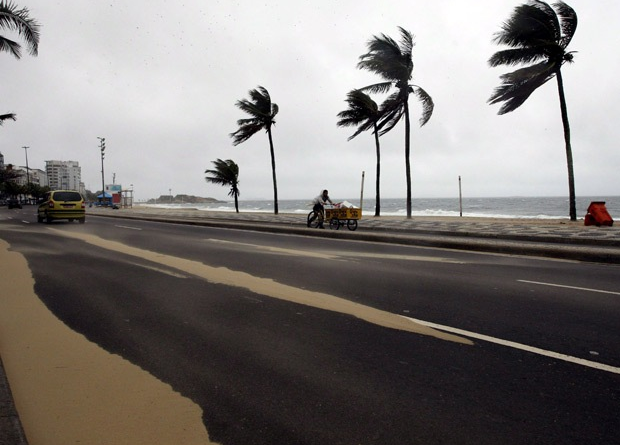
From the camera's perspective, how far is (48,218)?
23391mm

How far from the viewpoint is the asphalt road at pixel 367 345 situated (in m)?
2.79

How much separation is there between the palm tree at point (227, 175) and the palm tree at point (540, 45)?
28609 mm

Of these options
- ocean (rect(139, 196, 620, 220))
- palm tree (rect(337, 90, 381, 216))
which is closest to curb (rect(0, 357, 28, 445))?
ocean (rect(139, 196, 620, 220))

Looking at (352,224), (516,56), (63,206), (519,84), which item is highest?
(516,56)

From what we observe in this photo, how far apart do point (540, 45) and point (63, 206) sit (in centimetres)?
2471

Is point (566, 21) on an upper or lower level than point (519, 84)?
upper

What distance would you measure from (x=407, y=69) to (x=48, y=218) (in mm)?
21172

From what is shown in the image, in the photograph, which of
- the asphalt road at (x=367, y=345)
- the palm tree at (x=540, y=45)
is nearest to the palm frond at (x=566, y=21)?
the palm tree at (x=540, y=45)

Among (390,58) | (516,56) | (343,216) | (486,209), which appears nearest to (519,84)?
(516,56)

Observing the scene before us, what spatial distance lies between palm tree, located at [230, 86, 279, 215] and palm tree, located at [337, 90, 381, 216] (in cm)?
639

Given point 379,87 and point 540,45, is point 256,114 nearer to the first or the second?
point 379,87

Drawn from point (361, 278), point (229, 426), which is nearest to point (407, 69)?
point (361, 278)

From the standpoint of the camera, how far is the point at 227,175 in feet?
144

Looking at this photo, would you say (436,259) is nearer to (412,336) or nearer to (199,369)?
(412,336)
